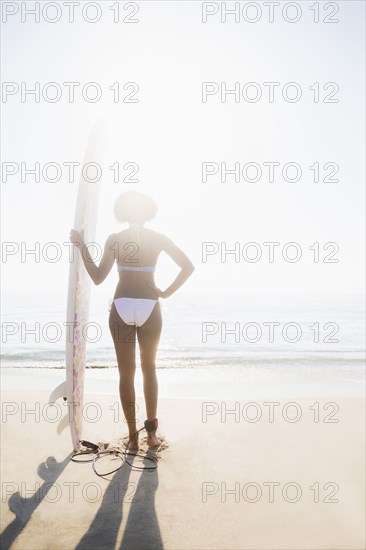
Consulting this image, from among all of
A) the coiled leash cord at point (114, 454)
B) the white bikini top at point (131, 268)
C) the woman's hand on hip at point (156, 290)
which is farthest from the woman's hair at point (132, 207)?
the coiled leash cord at point (114, 454)

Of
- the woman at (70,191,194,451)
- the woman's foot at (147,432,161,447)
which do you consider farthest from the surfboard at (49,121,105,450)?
the woman's foot at (147,432,161,447)

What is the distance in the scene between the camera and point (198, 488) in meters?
2.62

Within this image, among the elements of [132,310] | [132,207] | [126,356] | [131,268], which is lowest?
[126,356]

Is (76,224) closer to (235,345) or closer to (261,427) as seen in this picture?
(261,427)

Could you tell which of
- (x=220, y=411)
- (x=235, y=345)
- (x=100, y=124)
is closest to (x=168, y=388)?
(x=220, y=411)

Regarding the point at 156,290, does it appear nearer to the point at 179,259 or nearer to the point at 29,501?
the point at 179,259

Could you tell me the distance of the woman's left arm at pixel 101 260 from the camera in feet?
10.5

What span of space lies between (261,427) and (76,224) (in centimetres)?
258

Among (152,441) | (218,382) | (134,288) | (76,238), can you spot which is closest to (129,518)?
(152,441)

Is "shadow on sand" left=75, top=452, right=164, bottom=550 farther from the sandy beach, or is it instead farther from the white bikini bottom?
the white bikini bottom

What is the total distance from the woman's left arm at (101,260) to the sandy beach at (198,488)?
1426 millimetres

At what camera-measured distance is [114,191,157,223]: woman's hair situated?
3342 millimetres

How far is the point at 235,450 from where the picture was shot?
10.8 ft

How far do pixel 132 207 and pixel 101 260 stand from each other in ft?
1.67
